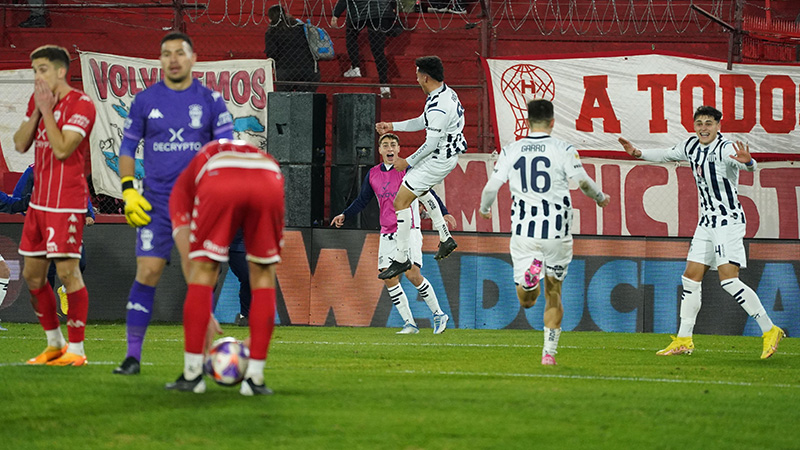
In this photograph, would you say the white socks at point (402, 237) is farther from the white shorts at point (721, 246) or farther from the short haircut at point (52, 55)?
the short haircut at point (52, 55)

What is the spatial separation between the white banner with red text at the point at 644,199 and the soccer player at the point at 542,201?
19.1 ft

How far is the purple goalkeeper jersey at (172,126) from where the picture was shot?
6.59m

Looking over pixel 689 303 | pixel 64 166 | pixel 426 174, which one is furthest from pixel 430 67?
pixel 64 166

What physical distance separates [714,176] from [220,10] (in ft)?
36.2

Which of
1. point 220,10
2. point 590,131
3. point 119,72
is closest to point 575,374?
point 590,131

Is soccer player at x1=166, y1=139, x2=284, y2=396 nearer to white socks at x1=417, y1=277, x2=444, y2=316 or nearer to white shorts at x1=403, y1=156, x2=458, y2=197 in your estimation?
white shorts at x1=403, y1=156, x2=458, y2=197

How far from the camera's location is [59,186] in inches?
279

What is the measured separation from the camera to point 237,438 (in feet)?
15.3

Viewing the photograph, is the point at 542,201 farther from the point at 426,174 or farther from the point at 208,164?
the point at 208,164

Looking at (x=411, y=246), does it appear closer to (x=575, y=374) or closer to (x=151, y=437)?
(x=575, y=374)

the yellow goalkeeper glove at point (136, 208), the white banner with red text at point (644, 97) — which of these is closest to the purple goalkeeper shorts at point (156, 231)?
the yellow goalkeeper glove at point (136, 208)

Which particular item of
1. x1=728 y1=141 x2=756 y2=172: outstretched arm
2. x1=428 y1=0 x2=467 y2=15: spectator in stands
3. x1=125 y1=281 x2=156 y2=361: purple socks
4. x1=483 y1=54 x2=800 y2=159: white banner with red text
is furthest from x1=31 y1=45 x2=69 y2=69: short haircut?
x1=428 y1=0 x2=467 y2=15: spectator in stands

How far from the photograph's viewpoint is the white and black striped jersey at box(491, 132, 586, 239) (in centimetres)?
795

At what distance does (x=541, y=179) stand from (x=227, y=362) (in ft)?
11.1
